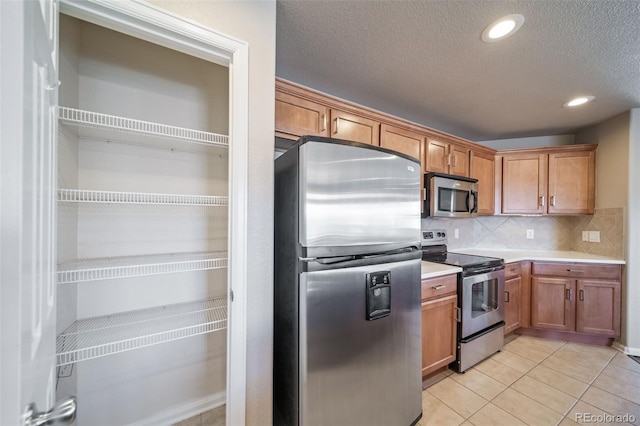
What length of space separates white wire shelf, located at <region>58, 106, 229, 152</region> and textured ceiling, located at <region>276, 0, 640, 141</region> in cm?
81

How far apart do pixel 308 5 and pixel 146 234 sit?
1.56m

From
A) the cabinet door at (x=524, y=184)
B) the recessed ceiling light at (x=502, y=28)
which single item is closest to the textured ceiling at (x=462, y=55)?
the recessed ceiling light at (x=502, y=28)

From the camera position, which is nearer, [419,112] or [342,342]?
[342,342]

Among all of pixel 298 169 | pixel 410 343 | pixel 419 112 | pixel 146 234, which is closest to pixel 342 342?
pixel 410 343

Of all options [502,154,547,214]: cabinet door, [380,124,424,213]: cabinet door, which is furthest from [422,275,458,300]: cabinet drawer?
[502,154,547,214]: cabinet door

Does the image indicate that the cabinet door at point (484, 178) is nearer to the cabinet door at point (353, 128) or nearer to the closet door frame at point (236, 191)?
the cabinet door at point (353, 128)

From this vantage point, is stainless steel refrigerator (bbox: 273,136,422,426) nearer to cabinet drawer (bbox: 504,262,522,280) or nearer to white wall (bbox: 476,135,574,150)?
cabinet drawer (bbox: 504,262,522,280)

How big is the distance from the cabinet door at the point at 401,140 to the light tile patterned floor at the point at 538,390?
6.48 feet

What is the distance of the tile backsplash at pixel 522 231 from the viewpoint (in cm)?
284

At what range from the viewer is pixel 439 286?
1869 mm

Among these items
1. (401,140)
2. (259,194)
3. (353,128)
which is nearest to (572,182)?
(401,140)

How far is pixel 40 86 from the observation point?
48 cm

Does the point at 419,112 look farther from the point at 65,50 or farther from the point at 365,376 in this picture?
the point at 65,50

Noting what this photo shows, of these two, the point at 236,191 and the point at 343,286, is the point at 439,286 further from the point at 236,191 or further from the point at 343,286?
the point at 236,191
